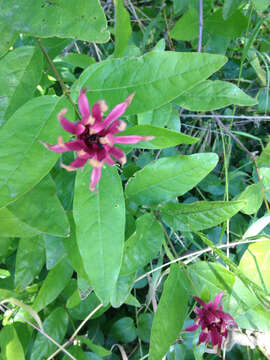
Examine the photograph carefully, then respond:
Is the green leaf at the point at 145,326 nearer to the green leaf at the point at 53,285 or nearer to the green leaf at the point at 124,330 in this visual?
the green leaf at the point at 124,330

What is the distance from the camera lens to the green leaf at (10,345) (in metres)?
1.16

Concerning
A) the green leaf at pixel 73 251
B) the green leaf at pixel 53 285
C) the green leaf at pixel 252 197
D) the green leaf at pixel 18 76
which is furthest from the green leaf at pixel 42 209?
the green leaf at pixel 252 197

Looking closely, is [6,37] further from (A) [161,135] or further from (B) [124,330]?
(B) [124,330]

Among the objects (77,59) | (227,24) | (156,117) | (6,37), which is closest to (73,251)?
(156,117)

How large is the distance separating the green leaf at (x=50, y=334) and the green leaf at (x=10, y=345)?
0.13 metres

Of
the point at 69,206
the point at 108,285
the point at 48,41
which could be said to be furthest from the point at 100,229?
the point at 48,41

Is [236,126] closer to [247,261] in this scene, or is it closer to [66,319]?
[247,261]

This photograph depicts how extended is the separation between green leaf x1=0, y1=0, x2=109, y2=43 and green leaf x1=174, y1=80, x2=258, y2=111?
1.44 ft

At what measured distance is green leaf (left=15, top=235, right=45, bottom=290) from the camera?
123 centimetres

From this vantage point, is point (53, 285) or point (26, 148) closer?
point (26, 148)

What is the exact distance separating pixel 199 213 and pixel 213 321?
346 mm

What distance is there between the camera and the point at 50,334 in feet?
4.32

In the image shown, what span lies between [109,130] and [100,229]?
9.4 inches

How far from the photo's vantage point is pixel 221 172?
181cm
